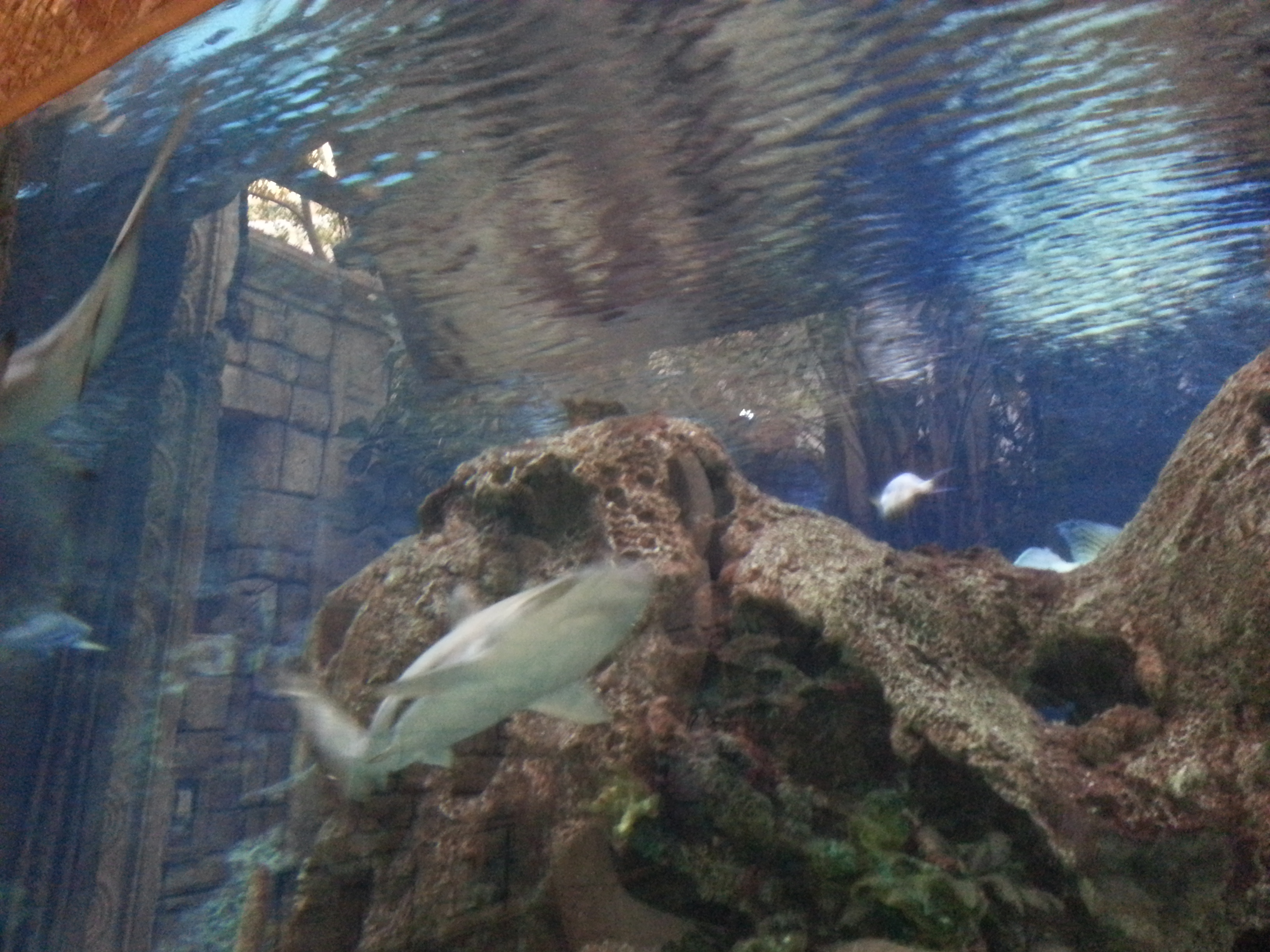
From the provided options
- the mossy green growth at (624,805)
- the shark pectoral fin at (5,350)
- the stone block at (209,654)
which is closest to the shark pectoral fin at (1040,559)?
the mossy green growth at (624,805)

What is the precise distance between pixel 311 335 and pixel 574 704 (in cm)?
770

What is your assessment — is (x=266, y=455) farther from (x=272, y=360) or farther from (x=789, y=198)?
(x=789, y=198)

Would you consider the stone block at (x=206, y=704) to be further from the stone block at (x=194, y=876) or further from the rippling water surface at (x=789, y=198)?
the rippling water surface at (x=789, y=198)

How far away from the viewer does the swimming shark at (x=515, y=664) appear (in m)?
2.96

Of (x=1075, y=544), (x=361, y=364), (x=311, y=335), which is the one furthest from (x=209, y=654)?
(x=1075, y=544)

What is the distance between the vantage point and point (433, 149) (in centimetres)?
648

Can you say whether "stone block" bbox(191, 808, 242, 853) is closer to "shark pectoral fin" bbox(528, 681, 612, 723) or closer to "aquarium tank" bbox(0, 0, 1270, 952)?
"aquarium tank" bbox(0, 0, 1270, 952)

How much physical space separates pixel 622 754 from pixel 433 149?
501 cm

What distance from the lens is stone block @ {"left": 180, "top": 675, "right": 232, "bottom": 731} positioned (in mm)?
9727

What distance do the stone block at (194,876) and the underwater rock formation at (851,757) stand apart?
4.43 meters

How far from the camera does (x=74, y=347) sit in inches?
128

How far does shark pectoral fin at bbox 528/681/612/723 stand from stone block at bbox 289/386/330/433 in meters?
Answer: 8.45

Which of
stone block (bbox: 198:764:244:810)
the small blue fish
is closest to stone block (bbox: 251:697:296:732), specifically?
stone block (bbox: 198:764:244:810)

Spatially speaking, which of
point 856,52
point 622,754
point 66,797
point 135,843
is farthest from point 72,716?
point 856,52
